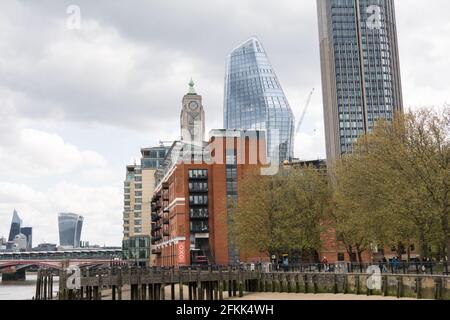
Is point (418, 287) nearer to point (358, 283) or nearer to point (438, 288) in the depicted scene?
point (438, 288)

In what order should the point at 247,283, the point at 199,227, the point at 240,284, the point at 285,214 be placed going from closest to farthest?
the point at 240,284
the point at 247,283
the point at 285,214
the point at 199,227

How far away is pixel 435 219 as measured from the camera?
197 feet

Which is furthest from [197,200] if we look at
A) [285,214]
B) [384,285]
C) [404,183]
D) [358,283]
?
[384,285]

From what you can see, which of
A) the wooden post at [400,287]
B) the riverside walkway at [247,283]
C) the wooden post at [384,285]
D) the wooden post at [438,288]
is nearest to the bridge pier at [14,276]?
the riverside walkway at [247,283]

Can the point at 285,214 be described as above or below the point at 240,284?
above

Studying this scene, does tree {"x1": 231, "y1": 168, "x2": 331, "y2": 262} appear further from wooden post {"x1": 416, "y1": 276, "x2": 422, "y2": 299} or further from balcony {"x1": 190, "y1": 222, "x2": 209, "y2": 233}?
wooden post {"x1": 416, "y1": 276, "x2": 422, "y2": 299}

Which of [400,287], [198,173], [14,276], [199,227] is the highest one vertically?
[198,173]

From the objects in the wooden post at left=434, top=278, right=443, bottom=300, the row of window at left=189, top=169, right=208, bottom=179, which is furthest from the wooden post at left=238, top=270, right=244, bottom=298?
the row of window at left=189, top=169, right=208, bottom=179

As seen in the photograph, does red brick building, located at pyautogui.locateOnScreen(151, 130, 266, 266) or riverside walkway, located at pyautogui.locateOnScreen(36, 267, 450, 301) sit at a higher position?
red brick building, located at pyautogui.locateOnScreen(151, 130, 266, 266)

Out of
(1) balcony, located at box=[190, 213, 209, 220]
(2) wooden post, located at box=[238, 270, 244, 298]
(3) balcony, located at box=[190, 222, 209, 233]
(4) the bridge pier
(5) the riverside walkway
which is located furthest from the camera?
(4) the bridge pier

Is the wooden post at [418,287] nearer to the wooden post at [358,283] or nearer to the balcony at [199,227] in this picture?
the wooden post at [358,283]

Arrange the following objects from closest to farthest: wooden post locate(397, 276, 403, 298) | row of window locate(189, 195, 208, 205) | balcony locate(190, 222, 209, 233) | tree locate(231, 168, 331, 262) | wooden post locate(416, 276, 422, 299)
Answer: wooden post locate(416, 276, 422, 299) < wooden post locate(397, 276, 403, 298) < tree locate(231, 168, 331, 262) < balcony locate(190, 222, 209, 233) < row of window locate(189, 195, 208, 205)

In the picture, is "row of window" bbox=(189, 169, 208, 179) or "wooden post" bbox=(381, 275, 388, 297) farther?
"row of window" bbox=(189, 169, 208, 179)
